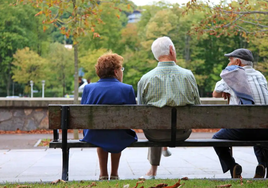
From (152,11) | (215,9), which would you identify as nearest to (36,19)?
(152,11)

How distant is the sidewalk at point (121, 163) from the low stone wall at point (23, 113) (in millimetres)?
3109

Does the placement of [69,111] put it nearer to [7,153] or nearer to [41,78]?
[7,153]

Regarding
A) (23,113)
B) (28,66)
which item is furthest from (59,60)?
(23,113)

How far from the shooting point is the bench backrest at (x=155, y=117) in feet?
13.4

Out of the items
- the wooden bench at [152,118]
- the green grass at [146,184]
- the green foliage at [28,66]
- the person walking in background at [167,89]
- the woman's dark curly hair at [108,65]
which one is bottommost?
the green foliage at [28,66]

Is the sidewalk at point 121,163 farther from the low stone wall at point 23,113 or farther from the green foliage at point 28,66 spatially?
the green foliage at point 28,66

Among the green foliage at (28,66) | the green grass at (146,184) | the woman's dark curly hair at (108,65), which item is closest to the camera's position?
the green grass at (146,184)

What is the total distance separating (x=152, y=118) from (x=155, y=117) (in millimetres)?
34

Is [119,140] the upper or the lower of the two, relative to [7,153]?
upper

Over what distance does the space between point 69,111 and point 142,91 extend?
85 centimetres

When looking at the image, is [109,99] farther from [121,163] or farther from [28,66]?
[28,66]

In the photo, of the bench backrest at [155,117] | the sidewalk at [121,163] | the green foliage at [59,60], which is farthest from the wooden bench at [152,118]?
the green foliage at [59,60]

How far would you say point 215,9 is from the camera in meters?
9.91

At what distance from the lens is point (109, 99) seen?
14.4ft
